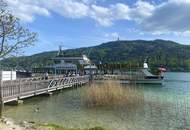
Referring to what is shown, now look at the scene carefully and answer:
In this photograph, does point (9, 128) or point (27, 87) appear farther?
point (27, 87)

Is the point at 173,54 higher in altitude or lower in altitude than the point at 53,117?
higher

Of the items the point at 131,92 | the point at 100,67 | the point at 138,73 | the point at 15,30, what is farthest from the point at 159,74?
the point at 15,30

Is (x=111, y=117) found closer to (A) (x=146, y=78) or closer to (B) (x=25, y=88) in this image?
(B) (x=25, y=88)

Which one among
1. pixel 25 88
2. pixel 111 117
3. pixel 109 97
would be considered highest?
pixel 25 88

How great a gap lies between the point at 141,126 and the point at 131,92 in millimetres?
10356

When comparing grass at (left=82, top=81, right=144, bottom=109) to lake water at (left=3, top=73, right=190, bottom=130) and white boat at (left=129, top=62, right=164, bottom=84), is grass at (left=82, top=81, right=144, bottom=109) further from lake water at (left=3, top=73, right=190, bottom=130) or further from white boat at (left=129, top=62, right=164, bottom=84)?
white boat at (left=129, top=62, right=164, bottom=84)

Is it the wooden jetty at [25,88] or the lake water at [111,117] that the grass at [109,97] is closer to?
the lake water at [111,117]

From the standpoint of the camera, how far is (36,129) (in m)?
13.2

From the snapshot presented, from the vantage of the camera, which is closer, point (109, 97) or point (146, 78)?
point (109, 97)

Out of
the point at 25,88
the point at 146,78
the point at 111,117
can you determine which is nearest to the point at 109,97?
the point at 111,117

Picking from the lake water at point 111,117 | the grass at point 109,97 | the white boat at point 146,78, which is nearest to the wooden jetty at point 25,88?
the lake water at point 111,117

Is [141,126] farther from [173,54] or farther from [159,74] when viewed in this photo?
[173,54]

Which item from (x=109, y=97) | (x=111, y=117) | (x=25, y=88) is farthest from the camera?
(x=25, y=88)

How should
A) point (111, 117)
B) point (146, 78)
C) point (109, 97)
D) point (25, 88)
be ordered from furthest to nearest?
point (146, 78) → point (25, 88) → point (109, 97) → point (111, 117)
